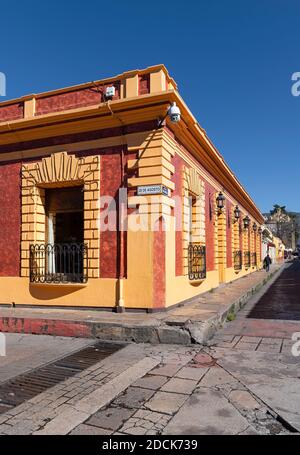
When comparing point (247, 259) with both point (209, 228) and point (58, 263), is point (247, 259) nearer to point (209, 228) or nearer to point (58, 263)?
point (209, 228)

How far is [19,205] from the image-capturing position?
31.1ft

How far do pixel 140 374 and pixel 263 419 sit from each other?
1.75 metres

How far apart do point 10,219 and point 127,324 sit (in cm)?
471

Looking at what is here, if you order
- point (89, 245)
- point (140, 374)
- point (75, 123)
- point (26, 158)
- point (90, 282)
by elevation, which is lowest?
point (140, 374)

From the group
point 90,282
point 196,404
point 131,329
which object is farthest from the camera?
point 90,282

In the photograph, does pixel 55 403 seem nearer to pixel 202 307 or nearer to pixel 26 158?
pixel 202 307

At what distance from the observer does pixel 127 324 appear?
21.5 feet

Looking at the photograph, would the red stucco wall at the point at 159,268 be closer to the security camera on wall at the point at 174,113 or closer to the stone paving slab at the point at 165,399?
the security camera on wall at the point at 174,113

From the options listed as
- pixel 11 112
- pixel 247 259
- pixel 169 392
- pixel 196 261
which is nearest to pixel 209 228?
pixel 196 261

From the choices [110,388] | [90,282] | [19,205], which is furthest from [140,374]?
[19,205]

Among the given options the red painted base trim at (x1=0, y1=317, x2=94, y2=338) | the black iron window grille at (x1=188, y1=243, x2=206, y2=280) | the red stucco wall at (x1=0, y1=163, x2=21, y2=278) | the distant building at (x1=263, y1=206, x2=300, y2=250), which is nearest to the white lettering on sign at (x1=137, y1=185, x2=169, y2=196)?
the black iron window grille at (x1=188, y1=243, x2=206, y2=280)

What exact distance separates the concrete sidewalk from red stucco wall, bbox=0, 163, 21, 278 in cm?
144

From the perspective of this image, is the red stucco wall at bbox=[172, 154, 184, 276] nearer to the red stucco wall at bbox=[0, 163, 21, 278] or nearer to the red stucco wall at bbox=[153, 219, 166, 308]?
the red stucco wall at bbox=[153, 219, 166, 308]
